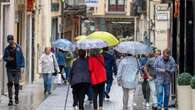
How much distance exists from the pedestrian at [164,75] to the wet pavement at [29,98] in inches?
140

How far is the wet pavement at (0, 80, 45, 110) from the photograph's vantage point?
771 inches

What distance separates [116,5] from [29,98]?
70311 millimetres

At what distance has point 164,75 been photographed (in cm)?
1866

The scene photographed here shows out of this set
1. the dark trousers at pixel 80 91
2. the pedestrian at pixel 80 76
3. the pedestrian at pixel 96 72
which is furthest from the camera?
the pedestrian at pixel 96 72

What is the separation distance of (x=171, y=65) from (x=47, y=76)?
8265 mm

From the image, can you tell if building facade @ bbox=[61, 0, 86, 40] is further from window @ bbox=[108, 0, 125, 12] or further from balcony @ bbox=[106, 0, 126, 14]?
window @ bbox=[108, 0, 125, 12]

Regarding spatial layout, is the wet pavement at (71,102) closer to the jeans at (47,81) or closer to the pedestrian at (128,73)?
the jeans at (47,81)

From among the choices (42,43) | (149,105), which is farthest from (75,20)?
(149,105)

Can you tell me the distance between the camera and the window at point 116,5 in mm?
92375

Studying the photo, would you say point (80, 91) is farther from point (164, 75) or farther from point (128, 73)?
point (164, 75)

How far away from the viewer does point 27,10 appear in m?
30.4

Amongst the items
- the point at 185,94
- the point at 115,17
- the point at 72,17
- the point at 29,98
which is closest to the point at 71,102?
the point at 29,98

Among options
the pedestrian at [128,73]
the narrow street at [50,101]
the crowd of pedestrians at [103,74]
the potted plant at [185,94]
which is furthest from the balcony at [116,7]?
the potted plant at [185,94]

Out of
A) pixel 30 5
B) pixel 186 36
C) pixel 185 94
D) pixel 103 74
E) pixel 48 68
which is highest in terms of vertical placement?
pixel 30 5
